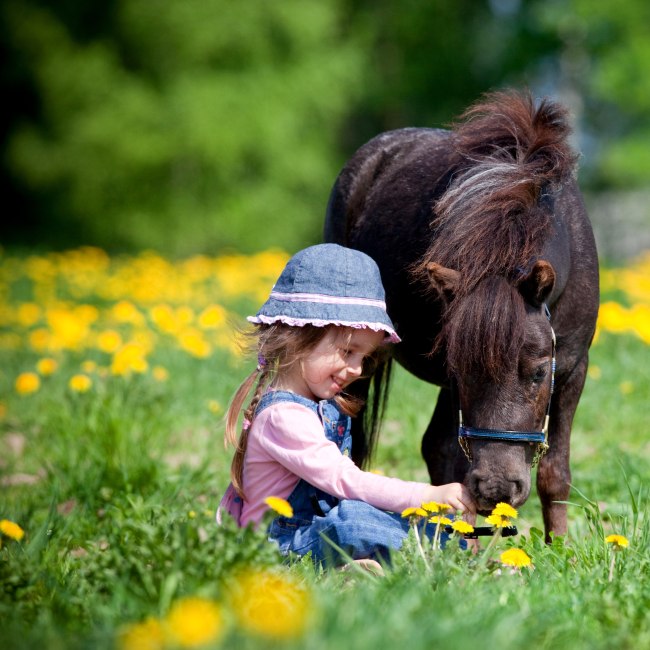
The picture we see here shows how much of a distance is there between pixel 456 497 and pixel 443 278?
27.5 inches

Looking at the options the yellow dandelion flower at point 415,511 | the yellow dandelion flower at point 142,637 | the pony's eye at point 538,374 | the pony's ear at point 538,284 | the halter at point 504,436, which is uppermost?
the pony's ear at point 538,284

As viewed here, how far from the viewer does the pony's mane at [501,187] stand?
289 centimetres

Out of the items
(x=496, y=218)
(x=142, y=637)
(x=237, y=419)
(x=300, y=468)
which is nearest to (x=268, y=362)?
(x=237, y=419)

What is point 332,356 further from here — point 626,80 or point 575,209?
point 626,80

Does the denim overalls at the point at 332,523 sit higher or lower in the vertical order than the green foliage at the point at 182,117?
lower

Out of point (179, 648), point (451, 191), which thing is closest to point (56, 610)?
point (179, 648)

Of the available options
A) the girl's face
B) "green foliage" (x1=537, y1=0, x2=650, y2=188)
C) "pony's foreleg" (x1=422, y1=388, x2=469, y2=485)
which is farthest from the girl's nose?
"green foliage" (x1=537, y1=0, x2=650, y2=188)

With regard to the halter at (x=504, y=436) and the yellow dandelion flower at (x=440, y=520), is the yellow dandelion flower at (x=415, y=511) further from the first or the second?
the halter at (x=504, y=436)

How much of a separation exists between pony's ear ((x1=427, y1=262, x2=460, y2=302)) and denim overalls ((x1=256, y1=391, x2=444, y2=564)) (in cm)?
63

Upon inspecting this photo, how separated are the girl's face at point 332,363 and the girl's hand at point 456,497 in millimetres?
575

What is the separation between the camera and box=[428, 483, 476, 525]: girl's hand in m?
2.76

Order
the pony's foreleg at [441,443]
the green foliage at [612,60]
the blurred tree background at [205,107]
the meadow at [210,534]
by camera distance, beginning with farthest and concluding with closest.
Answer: the blurred tree background at [205,107]
the green foliage at [612,60]
the pony's foreleg at [441,443]
the meadow at [210,534]

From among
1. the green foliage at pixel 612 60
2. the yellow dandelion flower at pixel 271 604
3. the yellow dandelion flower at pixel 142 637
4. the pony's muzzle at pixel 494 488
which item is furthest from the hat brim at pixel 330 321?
the green foliage at pixel 612 60

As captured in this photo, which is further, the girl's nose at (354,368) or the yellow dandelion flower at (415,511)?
the girl's nose at (354,368)
